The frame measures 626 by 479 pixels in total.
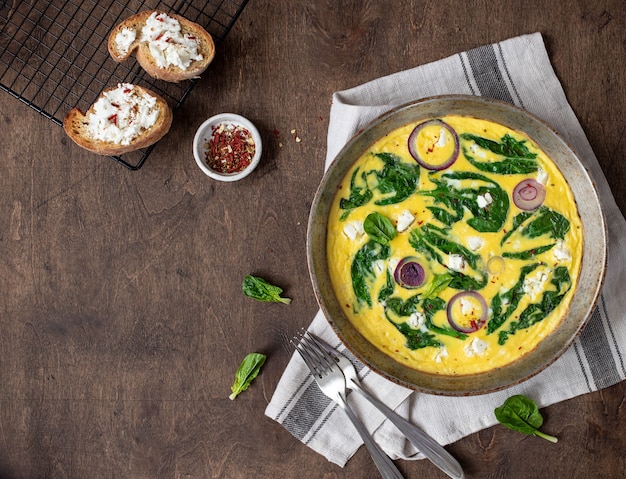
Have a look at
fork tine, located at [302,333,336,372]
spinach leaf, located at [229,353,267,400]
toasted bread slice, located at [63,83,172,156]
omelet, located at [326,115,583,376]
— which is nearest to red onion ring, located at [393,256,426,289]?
omelet, located at [326,115,583,376]

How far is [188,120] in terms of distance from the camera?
10.9ft

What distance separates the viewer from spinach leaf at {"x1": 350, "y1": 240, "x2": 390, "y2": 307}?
300 centimetres

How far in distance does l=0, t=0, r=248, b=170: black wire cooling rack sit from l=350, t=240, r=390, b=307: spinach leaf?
1.26 meters

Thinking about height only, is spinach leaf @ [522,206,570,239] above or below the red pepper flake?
above

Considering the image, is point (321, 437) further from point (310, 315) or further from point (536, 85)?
point (536, 85)

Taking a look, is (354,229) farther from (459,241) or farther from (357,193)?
(459,241)

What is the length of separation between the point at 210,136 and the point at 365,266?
1.05 metres

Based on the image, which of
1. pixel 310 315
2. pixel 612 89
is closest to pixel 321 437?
pixel 310 315

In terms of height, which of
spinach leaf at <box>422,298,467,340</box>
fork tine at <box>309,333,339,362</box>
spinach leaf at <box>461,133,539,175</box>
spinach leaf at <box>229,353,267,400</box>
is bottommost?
spinach leaf at <box>229,353,267,400</box>

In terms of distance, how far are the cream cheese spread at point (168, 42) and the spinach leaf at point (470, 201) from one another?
1354 millimetres

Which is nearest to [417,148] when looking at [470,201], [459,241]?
[470,201]

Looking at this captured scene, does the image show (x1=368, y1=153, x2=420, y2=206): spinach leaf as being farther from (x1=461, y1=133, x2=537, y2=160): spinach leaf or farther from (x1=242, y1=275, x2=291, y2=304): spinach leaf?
(x1=242, y1=275, x2=291, y2=304): spinach leaf

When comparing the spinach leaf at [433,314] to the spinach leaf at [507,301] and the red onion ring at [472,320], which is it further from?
the spinach leaf at [507,301]

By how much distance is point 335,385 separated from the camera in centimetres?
318
